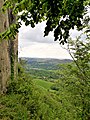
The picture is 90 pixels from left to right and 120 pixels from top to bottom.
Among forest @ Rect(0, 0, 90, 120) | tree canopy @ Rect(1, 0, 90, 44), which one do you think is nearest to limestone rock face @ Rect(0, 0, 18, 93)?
forest @ Rect(0, 0, 90, 120)

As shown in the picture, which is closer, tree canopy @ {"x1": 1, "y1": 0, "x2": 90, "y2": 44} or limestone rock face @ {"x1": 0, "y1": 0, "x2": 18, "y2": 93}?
tree canopy @ {"x1": 1, "y1": 0, "x2": 90, "y2": 44}

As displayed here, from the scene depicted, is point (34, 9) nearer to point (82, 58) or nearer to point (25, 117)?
point (25, 117)

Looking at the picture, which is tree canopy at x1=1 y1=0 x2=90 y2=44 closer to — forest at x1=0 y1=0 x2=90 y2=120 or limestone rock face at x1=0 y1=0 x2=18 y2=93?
forest at x1=0 y1=0 x2=90 y2=120

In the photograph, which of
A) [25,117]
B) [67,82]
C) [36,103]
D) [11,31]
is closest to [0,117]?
[25,117]

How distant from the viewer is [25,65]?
1023 inches

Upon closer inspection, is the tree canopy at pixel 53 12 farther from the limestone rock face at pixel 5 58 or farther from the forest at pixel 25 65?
the limestone rock face at pixel 5 58

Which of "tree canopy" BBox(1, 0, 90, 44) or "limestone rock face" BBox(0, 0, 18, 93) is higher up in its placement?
"tree canopy" BBox(1, 0, 90, 44)

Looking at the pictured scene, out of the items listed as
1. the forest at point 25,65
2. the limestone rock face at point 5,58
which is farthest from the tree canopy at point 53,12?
the limestone rock face at point 5,58

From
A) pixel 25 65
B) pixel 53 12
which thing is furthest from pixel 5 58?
pixel 53 12

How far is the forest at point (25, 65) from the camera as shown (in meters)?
4.02

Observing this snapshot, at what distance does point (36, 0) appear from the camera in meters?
3.97

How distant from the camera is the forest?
402cm

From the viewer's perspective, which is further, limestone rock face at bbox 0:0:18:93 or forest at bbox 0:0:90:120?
limestone rock face at bbox 0:0:18:93

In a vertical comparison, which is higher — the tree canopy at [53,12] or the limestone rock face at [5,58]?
the tree canopy at [53,12]
